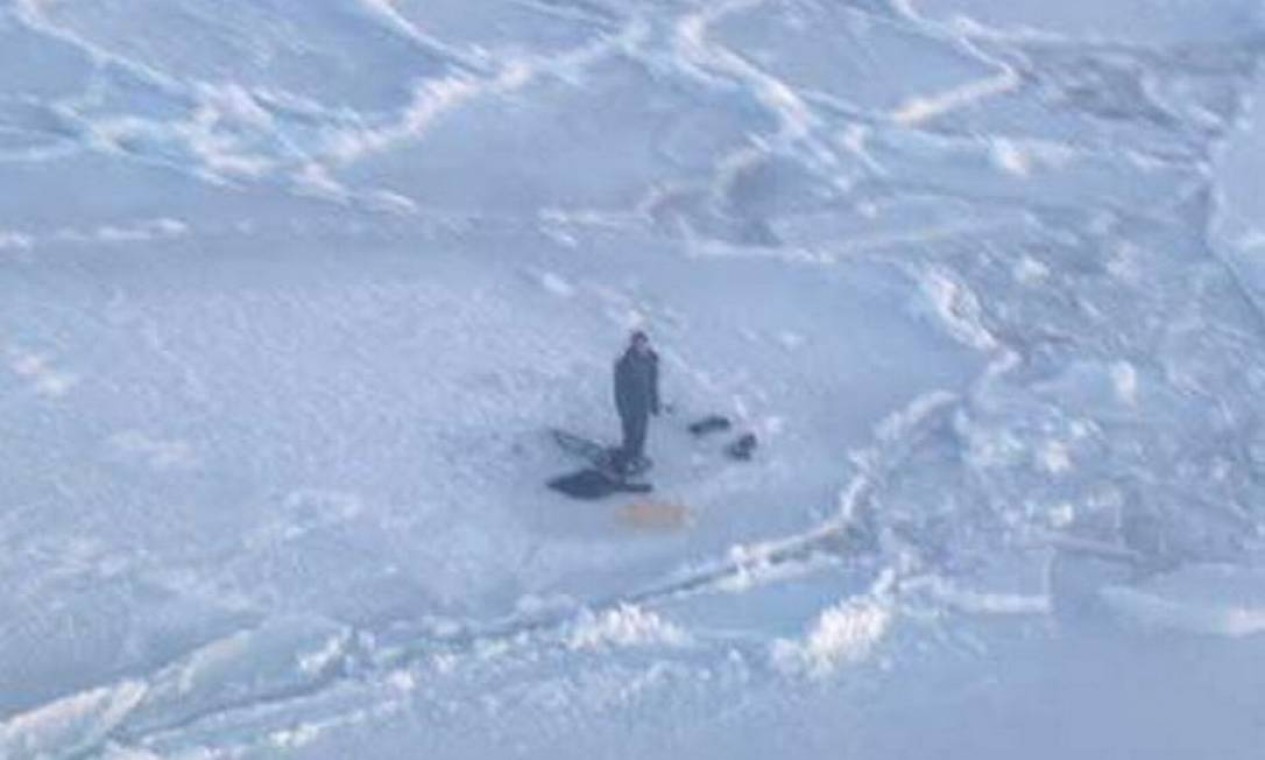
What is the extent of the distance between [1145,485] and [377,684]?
2.71m

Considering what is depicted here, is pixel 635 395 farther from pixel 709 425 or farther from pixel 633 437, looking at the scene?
pixel 709 425

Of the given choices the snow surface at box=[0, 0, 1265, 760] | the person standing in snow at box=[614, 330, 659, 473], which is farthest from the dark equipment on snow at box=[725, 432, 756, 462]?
the person standing in snow at box=[614, 330, 659, 473]

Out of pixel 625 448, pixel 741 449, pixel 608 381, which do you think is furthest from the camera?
pixel 608 381

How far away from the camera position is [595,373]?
741cm

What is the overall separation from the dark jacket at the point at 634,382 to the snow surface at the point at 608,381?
27cm

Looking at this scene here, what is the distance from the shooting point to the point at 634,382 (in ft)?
22.2

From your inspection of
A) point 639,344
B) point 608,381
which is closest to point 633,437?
point 639,344

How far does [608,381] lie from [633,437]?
0.55 meters

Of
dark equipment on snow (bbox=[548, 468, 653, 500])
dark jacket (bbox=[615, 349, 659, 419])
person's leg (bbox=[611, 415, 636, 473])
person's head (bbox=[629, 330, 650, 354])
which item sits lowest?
dark equipment on snow (bbox=[548, 468, 653, 500])

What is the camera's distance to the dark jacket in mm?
6738

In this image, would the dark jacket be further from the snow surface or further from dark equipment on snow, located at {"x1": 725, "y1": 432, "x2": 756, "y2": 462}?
dark equipment on snow, located at {"x1": 725, "y1": 432, "x2": 756, "y2": 462}

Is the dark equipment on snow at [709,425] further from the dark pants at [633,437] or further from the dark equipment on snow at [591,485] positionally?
the dark equipment on snow at [591,485]

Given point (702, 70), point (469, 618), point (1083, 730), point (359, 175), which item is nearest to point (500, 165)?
point (359, 175)

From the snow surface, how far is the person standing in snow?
145mm
